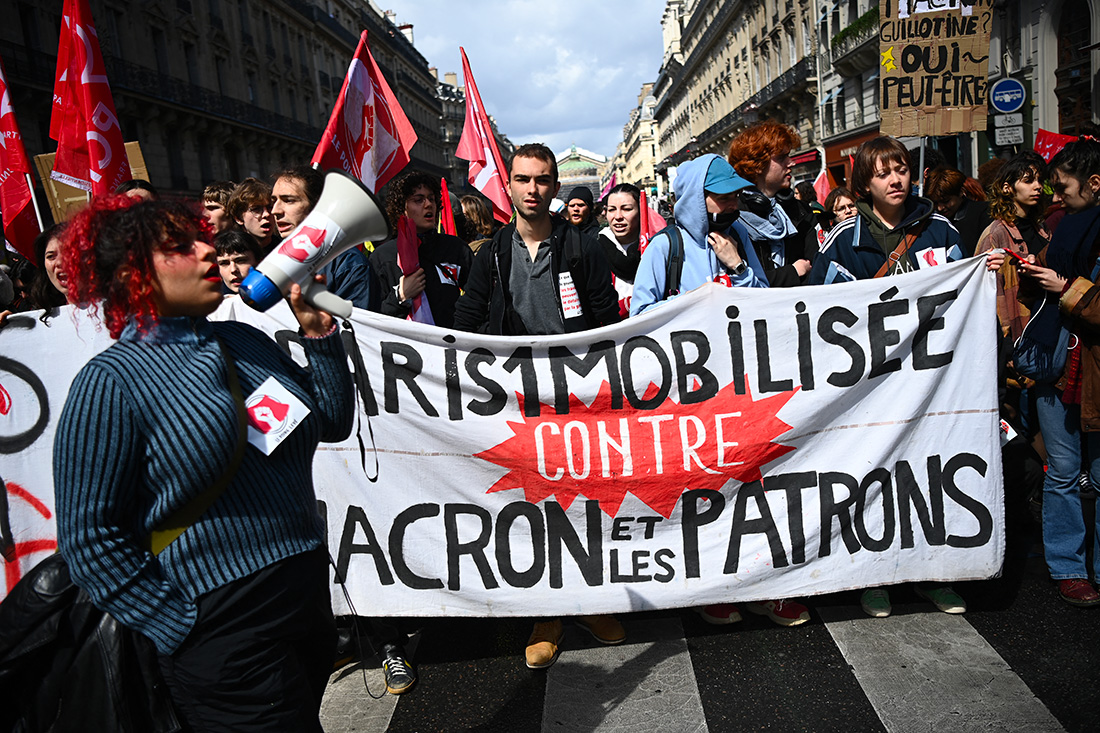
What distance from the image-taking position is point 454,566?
11.5ft

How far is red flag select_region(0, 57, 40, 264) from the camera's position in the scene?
5219 mm

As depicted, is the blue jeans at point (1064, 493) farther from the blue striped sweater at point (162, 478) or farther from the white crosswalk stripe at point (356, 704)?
the blue striped sweater at point (162, 478)

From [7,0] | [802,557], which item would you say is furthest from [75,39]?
[7,0]

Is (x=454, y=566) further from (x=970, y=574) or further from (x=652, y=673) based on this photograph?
(x=970, y=574)

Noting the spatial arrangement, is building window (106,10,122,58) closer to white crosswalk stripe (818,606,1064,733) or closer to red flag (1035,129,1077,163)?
red flag (1035,129,1077,163)

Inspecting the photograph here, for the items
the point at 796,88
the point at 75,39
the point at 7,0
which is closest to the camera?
the point at 75,39

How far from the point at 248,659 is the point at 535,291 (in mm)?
2333

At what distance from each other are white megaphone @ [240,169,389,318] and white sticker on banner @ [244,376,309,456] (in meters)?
0.20

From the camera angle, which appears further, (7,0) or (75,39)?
(7,0)

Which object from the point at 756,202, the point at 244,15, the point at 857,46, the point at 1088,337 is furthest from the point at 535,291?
the point at 244,15

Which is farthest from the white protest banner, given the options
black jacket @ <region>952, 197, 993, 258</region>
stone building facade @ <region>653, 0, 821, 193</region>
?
stone building facade @ <region>653, 0, 821, 193</region>

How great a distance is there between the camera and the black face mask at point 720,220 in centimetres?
381

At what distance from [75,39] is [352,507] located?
369 cm

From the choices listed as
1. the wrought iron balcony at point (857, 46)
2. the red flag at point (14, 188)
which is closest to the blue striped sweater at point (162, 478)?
the red flag at point (14, 188)
